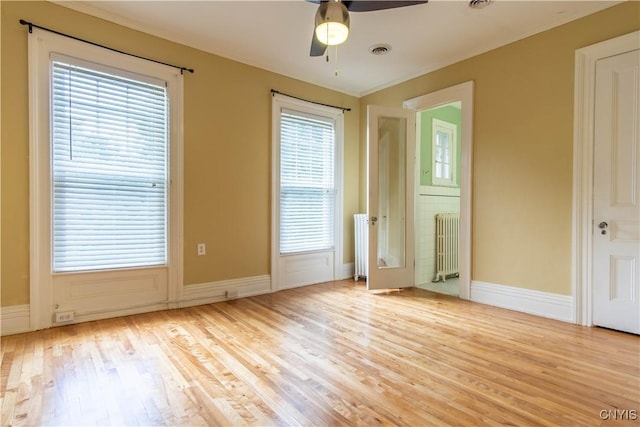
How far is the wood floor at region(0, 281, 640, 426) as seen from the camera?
166 centimetres

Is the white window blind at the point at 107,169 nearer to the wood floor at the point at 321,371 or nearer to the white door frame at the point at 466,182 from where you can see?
the wood floor at the point at 321,371

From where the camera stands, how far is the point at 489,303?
11.6 feet

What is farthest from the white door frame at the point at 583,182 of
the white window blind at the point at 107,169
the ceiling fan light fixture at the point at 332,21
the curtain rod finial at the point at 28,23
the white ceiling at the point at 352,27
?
the curtain rod finial at the point at 28,23

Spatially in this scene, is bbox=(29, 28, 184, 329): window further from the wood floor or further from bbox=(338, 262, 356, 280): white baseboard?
bbox=(338, 262, 356, 280): white baseboard

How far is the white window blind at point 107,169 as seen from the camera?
2822mm

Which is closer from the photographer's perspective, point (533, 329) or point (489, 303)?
point (533, 329)

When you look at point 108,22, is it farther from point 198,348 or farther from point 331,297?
point 331,297

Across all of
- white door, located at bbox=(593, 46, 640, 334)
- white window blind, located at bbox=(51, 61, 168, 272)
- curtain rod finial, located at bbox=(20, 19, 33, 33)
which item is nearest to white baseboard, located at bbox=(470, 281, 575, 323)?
white door, located at bbox=(593, 46, 640, 334)

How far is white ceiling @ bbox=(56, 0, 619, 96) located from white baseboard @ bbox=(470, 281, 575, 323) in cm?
252

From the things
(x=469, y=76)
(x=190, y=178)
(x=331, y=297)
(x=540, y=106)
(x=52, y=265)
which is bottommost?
(x=331, y=297)

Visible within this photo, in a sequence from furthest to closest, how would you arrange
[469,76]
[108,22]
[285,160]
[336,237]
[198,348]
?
1. [336,237]
2. [285,160]
3. [469,76]
4. [108,22]
5. [198,348]

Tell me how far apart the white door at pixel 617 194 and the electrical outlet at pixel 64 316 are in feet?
14.9

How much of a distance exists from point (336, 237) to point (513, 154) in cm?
247

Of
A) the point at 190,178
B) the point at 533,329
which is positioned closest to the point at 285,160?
the point at 190,178
